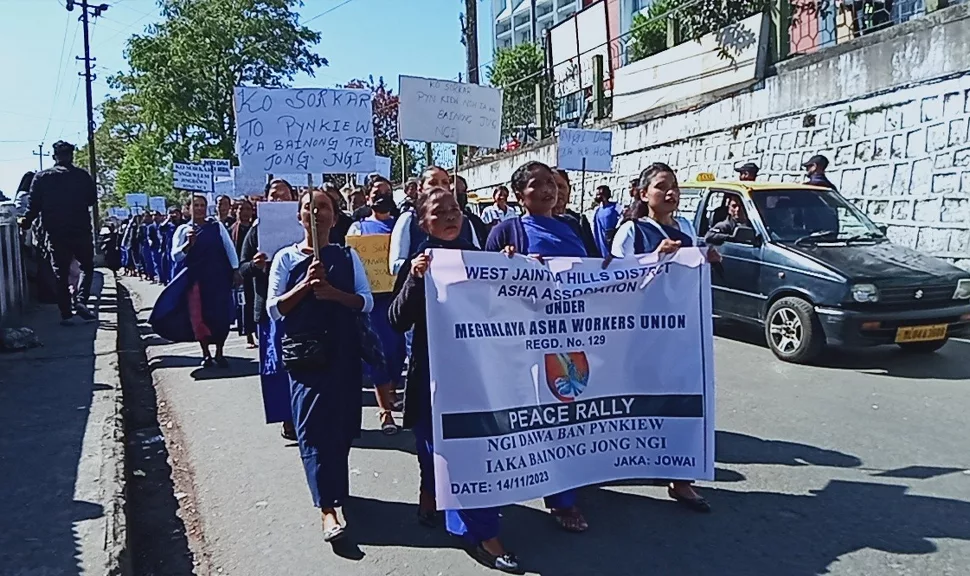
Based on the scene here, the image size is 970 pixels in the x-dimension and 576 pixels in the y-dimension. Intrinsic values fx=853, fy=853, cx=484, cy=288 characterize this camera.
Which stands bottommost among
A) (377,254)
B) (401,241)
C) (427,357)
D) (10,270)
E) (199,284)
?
(427,357)

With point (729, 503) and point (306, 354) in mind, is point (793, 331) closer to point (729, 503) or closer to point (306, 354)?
point (729, 503)

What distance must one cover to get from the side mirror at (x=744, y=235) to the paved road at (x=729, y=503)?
6.50 ft

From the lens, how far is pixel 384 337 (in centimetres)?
655

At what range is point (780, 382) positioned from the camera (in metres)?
7.46

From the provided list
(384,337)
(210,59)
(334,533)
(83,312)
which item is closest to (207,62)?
(210,59)

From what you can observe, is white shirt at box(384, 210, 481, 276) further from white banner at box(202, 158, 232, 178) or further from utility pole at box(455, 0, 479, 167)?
utility pole at box(455, 0, 479, 167)

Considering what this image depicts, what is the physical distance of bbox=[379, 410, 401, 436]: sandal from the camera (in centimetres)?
622

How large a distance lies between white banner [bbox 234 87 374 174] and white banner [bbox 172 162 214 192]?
389 inches

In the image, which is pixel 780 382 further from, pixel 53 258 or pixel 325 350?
pixel 53 258

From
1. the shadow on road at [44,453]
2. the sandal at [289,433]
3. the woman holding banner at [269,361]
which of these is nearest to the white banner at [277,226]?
the woman holding banner at [269,361]

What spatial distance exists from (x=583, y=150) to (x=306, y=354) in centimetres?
959

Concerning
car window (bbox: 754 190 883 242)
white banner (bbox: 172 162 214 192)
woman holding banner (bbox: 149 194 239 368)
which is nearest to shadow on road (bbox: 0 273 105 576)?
woman holding banner (bbox: 149 194 239 368)

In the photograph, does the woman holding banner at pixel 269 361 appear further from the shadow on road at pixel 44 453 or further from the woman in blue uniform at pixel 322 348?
the shadow on road at pixel 44 453

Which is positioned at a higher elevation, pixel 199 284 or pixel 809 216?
pixel 809 216
